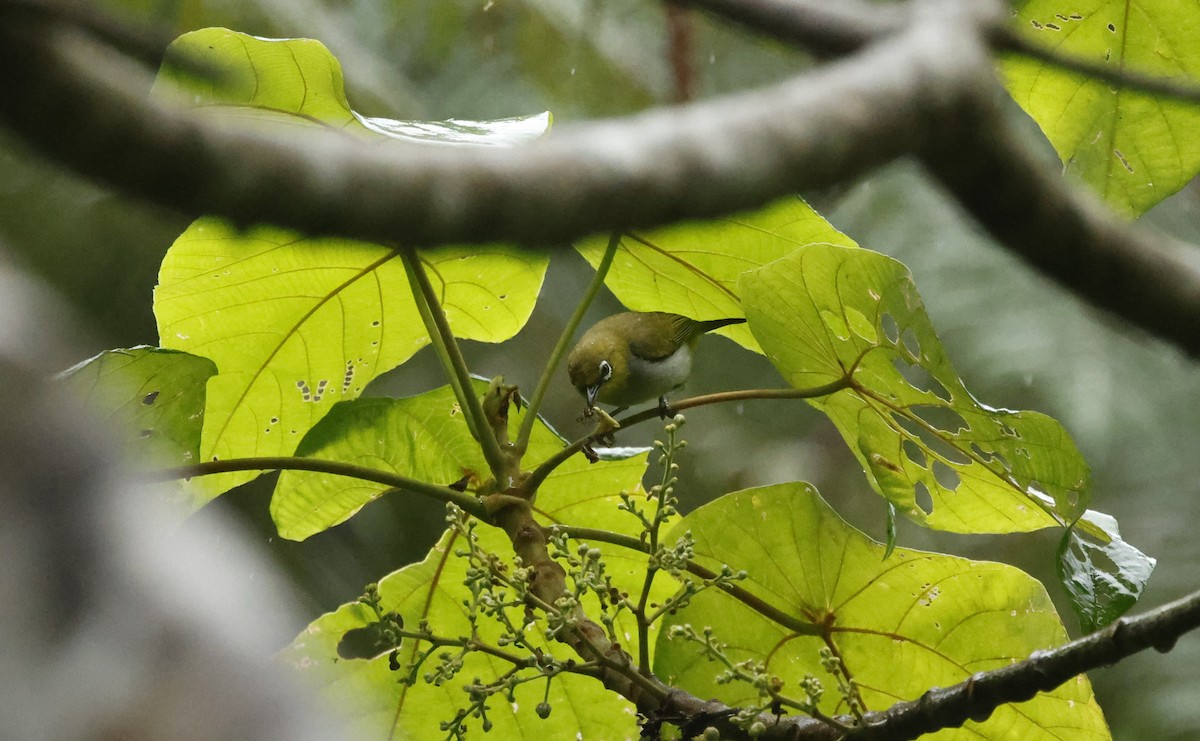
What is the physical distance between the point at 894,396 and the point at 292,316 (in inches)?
29.4

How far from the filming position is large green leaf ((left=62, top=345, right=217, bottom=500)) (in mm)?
1076

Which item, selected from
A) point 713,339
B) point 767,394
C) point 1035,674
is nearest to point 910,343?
point 767,394

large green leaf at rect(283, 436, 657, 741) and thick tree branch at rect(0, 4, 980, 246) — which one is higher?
thick tree branch at rect(0, 4, 980, 246)

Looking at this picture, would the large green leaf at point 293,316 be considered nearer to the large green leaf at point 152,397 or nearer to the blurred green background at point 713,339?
the large green leaf at point 152,397

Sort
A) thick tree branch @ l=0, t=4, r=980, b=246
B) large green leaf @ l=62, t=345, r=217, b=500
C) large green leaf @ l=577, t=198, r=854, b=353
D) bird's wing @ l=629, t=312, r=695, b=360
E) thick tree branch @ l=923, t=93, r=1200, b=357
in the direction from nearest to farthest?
thick tree branch @ l=0, t=4, r=980, b=246 → thick tree branch @ l=923, t=93, r=1200, b=357 → large green leaf @ l=62, t=345, r=217, b=500 → large green leaf @ l=577, t=198, r=854, b=353 → bird's wing @ l=629, t=312, r=695, b=360

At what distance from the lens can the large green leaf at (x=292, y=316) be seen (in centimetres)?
129

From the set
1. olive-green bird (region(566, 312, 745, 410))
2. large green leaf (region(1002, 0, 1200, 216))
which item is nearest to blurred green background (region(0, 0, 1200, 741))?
olive-green bird (region(566, 312, 745, 410))

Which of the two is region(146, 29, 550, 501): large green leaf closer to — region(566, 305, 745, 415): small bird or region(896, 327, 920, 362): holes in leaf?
region(896, 327, 920, 362): holes in leaf

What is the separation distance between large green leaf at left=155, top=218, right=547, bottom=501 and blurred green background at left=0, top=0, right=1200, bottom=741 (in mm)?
2881

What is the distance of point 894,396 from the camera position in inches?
42.1

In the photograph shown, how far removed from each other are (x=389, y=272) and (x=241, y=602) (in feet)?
3.37

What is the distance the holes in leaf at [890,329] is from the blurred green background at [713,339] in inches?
128

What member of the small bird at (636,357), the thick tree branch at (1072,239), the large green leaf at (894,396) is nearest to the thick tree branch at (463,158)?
the thick tree branch at (1072,239)

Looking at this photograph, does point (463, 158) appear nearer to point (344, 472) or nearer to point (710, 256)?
point (344, 472)
